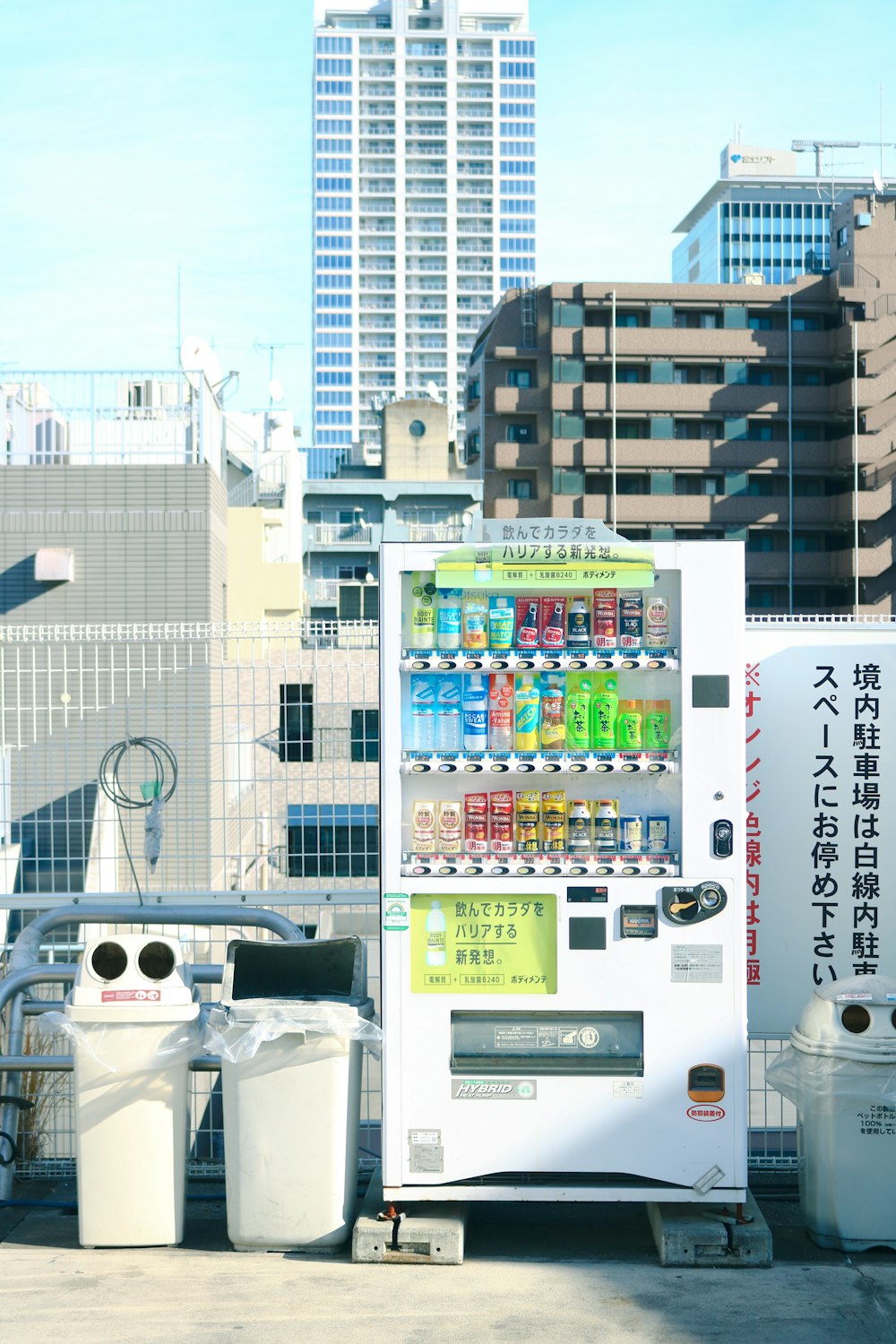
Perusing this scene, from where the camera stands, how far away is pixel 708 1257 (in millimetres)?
4883

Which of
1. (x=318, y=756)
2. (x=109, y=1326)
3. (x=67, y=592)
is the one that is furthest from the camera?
(x=67, y=592)

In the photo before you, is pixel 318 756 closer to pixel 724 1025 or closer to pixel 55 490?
pixel 724 1025

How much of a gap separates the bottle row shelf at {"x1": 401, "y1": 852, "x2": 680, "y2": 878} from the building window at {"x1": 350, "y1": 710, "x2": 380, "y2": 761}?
1380 millimetres

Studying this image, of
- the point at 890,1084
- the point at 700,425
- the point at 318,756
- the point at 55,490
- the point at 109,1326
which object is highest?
the point at 700,425

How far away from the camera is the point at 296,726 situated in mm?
6438

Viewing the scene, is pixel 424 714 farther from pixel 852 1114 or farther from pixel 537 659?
pixel 852 1114

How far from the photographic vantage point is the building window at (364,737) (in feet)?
21.0

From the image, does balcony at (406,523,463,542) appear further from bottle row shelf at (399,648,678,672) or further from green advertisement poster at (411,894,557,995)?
green advertisement poster at (411,894,557,995)

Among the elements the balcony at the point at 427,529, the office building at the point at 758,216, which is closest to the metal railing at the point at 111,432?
the balcony at the point at 427,529

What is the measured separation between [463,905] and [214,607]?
1313 cm

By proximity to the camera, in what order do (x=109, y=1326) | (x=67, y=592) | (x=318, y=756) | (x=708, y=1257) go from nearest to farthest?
(x=109, y=1326) < (x=708, y=1257) < (x=318, y=756) < (x=67, y=592)

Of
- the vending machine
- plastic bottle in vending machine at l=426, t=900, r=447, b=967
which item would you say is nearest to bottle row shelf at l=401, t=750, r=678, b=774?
the vending machine

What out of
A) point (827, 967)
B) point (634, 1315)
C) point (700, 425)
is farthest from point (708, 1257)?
point (700, 425)

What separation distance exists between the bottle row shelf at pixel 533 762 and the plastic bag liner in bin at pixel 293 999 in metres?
0.87
